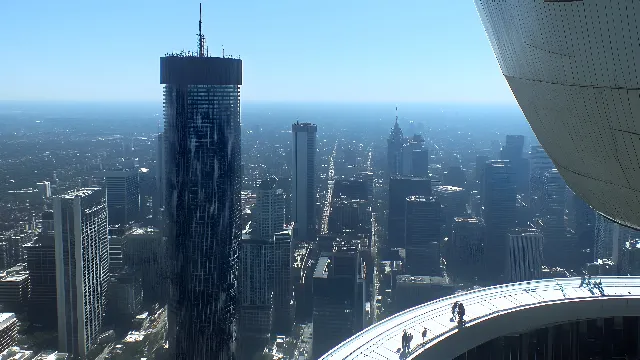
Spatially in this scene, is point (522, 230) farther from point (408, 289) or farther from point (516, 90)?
point (516, 90)

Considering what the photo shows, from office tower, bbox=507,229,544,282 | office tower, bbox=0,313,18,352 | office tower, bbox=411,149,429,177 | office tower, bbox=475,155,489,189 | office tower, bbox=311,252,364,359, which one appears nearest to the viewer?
office tower, bbox=0,313,18,352

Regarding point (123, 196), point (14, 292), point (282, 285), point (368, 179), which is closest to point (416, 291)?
point (282, 285)

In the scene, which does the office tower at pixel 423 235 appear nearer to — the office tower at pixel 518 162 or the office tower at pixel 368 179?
the office tower at pixel 368 179

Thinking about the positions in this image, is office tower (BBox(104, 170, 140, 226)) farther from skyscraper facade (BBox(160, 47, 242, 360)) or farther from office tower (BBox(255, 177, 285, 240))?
skyscraper facade (BBox(160, 47, 242, 360))

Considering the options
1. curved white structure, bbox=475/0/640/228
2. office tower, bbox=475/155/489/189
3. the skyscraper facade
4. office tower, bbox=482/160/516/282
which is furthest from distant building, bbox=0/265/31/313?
office tower, bbox=475/155/489/189

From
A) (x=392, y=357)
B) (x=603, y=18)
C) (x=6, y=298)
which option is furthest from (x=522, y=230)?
(x=603, y=18)

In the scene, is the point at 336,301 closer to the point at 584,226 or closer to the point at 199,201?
the point at 199,201

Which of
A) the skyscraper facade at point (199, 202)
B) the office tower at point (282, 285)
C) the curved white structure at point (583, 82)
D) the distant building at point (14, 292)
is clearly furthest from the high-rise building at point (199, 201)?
the curved white structure at point (583, 82)
